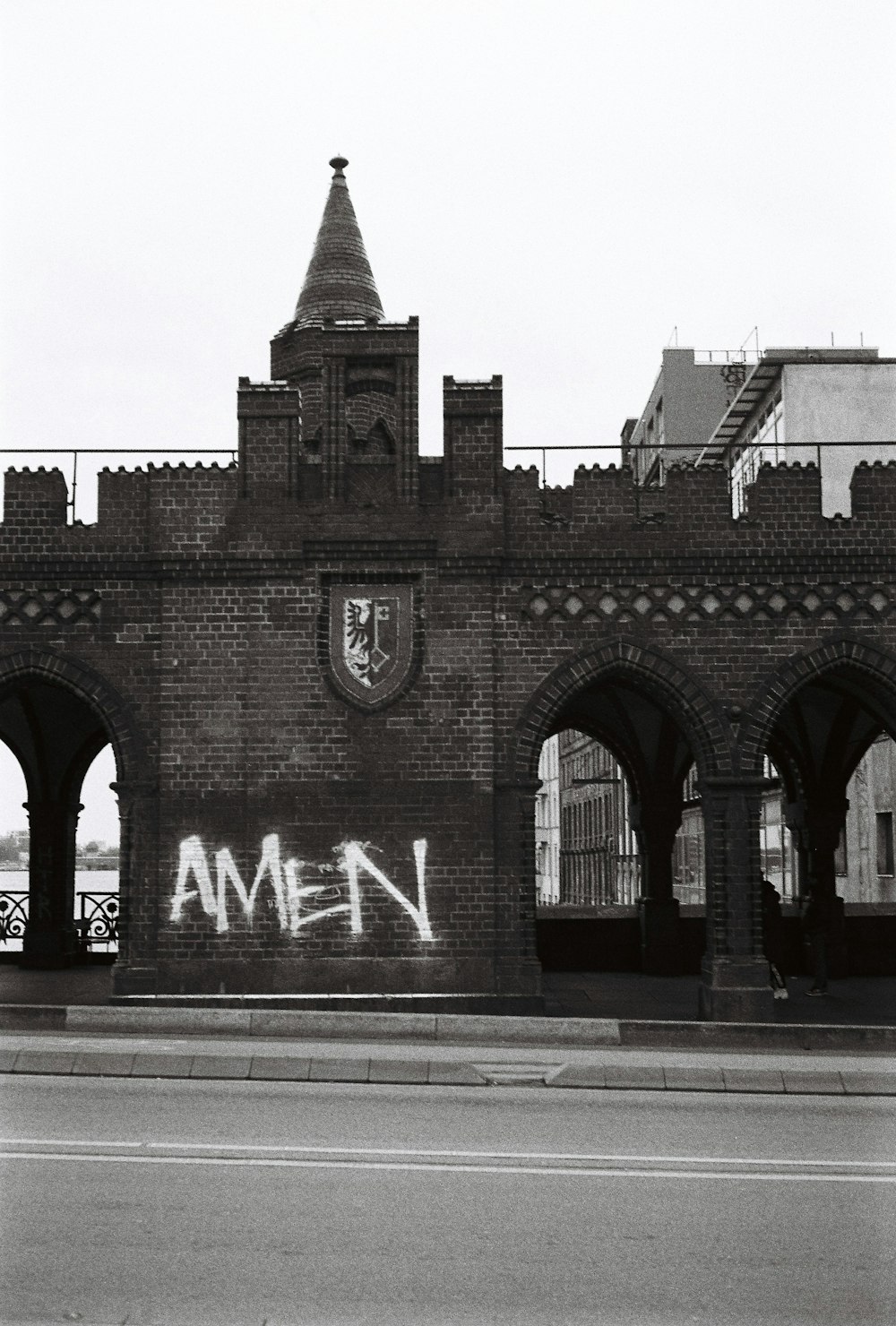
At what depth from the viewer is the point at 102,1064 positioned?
12.8 m

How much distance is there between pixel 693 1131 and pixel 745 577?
26.9ft

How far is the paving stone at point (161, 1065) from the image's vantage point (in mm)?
12703

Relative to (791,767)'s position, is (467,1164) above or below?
below

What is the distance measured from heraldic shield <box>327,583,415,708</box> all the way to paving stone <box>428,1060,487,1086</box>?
16.3 feet

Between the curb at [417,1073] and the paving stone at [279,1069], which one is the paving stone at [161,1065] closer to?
the curb at [417,1073]

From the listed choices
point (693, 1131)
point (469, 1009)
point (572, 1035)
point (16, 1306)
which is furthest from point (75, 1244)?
point (469, 1009)

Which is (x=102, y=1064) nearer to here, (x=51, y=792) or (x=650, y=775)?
(x=51, y=792)

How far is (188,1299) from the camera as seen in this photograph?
5969 millimetres

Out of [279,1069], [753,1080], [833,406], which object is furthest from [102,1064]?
[833,406]

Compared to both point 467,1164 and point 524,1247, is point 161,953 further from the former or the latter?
point 524,1247

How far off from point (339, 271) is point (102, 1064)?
42.5 feet

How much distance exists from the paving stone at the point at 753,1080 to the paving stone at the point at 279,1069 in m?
3.65

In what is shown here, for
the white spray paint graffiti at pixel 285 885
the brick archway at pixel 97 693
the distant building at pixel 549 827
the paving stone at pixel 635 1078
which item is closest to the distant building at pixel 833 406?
the white spray paint graffiti at pixel 285 885

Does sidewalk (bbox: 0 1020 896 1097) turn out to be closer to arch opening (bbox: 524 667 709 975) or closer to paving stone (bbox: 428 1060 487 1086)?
paving stone (bbox: 428 1060 487 1086)
